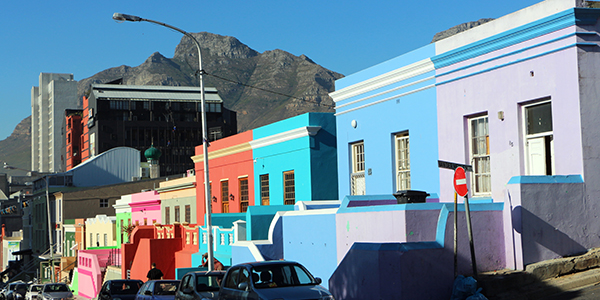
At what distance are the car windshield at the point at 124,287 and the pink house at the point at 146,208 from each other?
17183 mm

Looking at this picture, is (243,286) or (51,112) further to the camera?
(51,112)

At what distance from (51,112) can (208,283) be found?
176329 mm

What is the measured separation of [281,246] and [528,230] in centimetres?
872

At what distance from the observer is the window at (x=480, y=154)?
55.1ft

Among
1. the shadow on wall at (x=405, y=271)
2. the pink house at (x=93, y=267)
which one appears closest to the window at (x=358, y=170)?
the shadow on wall at (x=405, y=271)

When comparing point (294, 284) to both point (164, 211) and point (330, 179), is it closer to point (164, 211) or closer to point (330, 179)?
point (330, 179)

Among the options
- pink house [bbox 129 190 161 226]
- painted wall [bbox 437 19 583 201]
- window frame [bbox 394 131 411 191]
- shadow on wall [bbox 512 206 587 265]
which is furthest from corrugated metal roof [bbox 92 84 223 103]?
shadow on wall [bbox 512 206 587 265]

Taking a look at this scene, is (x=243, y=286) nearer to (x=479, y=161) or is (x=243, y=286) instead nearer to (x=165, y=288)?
(x=165, y=288)

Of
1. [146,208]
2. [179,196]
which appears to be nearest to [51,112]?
[146,208]

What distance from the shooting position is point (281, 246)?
20234 mm

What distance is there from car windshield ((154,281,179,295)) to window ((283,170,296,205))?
852cm

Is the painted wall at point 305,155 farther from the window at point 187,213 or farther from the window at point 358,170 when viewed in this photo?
the window at point 187,213

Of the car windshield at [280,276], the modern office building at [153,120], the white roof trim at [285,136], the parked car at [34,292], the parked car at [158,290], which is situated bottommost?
the parked car at [34,292]

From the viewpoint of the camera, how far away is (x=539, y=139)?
15258 millimetres
